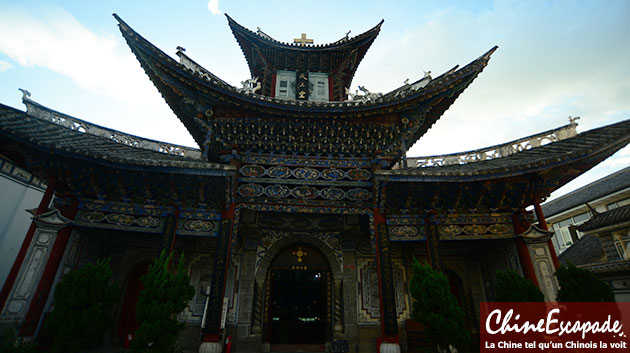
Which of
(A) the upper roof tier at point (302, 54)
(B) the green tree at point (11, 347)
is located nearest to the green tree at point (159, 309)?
(B) the green tree at point (11, 347)

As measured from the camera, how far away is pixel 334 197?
838 centimetres

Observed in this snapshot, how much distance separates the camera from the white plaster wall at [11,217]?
9.75 meters

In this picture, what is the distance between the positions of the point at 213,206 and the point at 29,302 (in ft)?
14.0

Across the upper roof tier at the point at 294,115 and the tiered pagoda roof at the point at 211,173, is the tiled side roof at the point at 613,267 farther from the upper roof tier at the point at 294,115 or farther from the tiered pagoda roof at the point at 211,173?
the upper roof tier at the point at 294,115

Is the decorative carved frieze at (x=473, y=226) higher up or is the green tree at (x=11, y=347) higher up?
the decorative carved frieze at (x=473, y=226)

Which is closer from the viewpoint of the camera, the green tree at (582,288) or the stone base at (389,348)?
the green tree at (582,288)

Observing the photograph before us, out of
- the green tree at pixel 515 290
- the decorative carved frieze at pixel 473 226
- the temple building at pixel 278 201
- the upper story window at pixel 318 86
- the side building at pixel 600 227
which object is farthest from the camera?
the upper story window at pixel 318 86

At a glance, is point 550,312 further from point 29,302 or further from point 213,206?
point 29,302

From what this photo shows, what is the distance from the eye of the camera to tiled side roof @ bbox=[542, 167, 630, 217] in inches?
712

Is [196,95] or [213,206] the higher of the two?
[196,95]

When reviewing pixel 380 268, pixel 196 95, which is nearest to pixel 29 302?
pixel 196 95

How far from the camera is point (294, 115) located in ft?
26.7

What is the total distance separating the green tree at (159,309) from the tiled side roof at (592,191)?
2318 cm

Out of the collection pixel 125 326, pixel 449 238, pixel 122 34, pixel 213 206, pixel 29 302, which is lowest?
pixel 125 326
